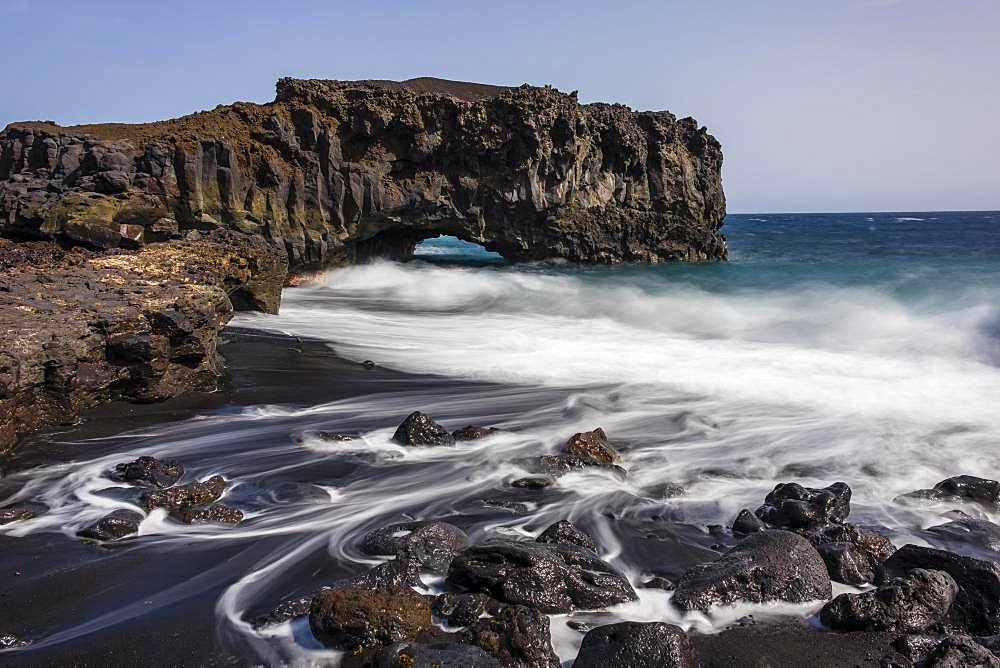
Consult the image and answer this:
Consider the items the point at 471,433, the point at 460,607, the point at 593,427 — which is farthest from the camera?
the point at 593,427

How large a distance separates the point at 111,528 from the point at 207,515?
623 mm

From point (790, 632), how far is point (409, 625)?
2107 mm

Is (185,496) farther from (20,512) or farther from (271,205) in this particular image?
(271,205)

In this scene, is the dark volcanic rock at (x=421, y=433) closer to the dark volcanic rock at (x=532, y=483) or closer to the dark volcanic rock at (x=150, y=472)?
the dark volcanic rock at (x=532, y=483)

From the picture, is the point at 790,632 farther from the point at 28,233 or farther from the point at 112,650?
the point at 28,233

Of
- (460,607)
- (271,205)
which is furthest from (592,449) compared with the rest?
(271,205)

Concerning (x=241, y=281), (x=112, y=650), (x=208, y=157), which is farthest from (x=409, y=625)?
(x=208, y=157)

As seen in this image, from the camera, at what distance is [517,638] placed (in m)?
3.60

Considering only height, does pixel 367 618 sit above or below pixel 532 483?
above

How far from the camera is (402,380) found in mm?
10133

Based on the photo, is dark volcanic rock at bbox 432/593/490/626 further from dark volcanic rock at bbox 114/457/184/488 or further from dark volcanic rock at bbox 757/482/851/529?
dark volcanic rock at bbox 114/457/184/488

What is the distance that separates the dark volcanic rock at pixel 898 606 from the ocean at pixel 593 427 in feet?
0.80

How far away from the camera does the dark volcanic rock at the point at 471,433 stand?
7395 mm

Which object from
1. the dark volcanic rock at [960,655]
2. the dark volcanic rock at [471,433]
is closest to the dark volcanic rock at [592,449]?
the dark volcanic rock at [471,433]
